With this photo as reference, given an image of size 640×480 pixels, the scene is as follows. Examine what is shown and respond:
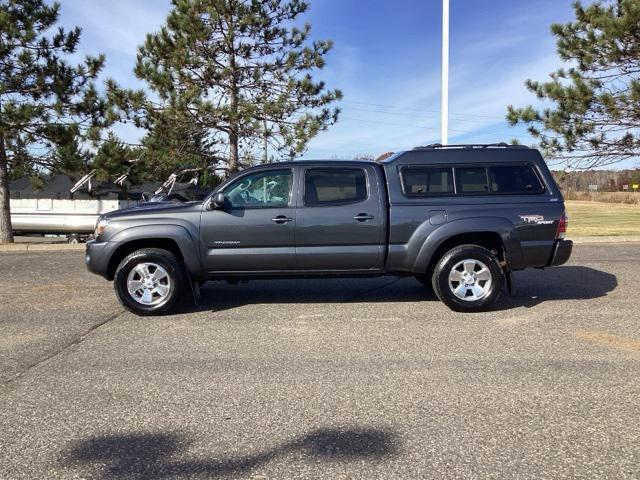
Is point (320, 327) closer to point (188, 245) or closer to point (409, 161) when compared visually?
point (188, 245)

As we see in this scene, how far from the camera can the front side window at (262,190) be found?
20.2ft

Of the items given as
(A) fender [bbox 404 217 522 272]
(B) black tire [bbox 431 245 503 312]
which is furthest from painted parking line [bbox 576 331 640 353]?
(A) fender [bbox 404 217 522 272]

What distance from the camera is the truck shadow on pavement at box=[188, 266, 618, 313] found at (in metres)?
6.77

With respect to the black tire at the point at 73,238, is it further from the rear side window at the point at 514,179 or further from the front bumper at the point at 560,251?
the front bumper at the point at 560,251

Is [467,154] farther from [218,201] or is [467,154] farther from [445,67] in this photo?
[445,67]

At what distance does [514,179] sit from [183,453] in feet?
16.5

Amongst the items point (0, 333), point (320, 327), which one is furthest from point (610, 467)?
point (0, 333)

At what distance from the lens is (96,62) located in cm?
1378

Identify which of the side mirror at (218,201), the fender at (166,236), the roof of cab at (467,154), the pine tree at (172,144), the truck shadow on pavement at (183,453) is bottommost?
the truck shadow on pavement at (183,453)

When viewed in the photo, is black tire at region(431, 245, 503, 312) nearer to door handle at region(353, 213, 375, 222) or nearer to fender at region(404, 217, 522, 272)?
fender at region(404, 217, 522, 272)

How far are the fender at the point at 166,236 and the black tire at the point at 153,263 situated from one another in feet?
0.57

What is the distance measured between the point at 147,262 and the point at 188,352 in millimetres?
1739

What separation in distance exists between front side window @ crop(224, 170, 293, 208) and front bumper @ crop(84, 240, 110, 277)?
1.60 meters

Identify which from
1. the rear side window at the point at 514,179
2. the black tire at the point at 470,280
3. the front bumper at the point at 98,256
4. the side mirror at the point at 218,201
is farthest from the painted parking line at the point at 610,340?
the front bumper at the point at 98,256
